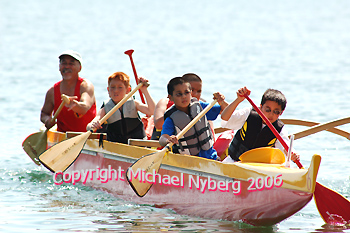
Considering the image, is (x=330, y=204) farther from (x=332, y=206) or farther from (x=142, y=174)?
(x=142, y=174)

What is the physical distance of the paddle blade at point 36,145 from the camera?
829 centimetres

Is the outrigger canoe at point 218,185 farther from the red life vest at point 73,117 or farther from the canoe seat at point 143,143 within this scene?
the red life vest at point 73,117

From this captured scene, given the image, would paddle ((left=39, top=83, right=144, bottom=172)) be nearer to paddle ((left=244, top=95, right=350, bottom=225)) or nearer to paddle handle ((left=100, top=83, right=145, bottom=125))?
paddle handle ((left=100, top=83, right=145, bottom=125))

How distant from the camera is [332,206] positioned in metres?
5.74

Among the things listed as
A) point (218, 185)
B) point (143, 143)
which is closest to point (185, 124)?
point (143, 143)

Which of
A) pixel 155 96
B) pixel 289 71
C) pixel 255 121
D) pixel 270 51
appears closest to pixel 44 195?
pixel 255 121

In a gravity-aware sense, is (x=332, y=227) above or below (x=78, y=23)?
below

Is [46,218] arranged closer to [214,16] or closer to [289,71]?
[289,71]

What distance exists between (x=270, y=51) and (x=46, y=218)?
20.1 m

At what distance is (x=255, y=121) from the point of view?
A: 623 centimetres

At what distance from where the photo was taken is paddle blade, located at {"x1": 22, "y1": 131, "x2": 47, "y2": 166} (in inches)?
326

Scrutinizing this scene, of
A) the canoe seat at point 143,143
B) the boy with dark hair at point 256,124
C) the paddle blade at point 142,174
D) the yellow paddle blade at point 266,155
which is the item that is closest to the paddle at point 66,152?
the canoe seat at point 143,143

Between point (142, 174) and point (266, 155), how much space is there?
123 centimetres

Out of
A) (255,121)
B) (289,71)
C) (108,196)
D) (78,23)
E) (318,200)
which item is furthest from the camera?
(78,23)
